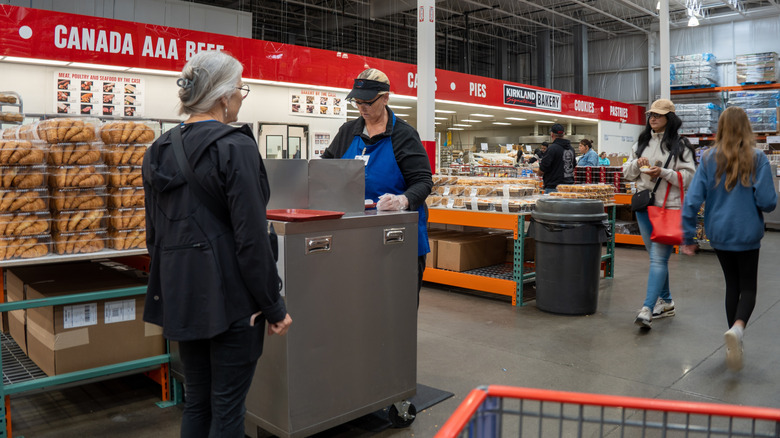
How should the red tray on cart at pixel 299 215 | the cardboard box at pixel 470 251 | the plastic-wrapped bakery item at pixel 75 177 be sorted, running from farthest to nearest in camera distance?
the cardboard box at pixel 470 251 < the plastic-wrapped bakery item at pixel 75 177 < the red tray on cart at pixel 299 215

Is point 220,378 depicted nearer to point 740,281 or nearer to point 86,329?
point 86,329

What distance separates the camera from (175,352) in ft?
9.71

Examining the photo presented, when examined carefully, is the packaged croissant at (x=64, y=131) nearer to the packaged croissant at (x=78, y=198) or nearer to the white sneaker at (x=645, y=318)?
the packaged croissant at (x=78, y=198)

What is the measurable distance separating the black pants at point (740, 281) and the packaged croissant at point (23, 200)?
11.8 ft

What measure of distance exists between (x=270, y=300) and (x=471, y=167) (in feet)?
27.4

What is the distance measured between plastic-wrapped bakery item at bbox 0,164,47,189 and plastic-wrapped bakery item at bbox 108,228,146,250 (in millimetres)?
383

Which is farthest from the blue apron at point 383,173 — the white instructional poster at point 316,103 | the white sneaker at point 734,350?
the white instructional poster at point 316,103

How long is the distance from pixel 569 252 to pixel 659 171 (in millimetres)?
934

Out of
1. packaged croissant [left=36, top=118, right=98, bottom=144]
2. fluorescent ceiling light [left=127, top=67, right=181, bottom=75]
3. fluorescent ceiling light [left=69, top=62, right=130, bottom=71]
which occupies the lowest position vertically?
packaged croissant [left=36, top=118, right=98, bottom=144]

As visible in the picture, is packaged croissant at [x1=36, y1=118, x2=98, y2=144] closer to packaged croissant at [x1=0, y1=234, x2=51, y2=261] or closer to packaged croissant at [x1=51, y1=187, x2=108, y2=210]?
packaged croissant at [x1=51, y1=187, x2=108, y2=210]

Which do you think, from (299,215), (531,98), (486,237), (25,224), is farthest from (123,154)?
(531,98)

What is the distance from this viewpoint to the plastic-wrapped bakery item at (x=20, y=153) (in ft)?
8.30

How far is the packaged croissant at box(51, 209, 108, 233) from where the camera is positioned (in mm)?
2684

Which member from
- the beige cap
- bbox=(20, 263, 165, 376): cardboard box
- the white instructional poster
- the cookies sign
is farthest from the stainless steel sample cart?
the white instructional poster
